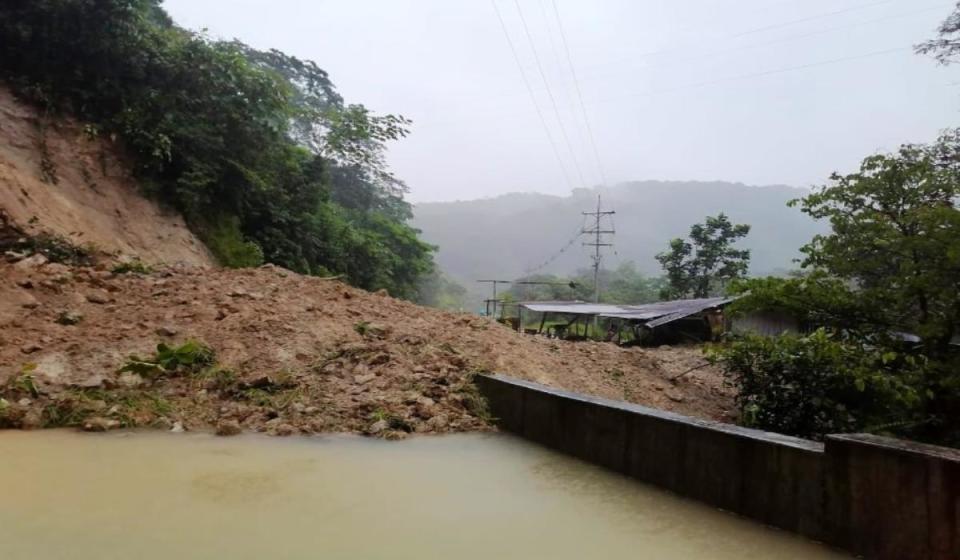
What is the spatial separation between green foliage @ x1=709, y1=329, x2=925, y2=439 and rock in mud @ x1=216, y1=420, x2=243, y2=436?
5.84 m

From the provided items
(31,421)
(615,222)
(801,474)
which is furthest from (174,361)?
(615,222)

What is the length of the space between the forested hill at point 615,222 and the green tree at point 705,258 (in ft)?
176

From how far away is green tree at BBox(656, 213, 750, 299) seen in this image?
26.1m

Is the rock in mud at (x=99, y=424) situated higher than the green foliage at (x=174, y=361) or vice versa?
the green foliage at (x=174, y=361)

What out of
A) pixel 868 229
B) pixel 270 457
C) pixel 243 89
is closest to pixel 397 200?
pixel 243 89

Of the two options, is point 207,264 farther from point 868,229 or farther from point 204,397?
point 868,229

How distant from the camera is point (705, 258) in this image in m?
26.4

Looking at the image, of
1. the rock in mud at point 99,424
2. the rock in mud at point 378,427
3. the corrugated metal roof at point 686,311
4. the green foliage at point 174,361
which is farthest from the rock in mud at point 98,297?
the corrugated metal roof at point 686,311

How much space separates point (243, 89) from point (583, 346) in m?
8.98

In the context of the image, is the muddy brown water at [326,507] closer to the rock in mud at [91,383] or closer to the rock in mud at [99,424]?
the rock in mud at [99,424]

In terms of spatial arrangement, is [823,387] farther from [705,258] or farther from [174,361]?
[705,258]

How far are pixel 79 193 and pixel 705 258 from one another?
2402 cm

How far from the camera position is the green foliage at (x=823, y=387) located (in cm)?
651

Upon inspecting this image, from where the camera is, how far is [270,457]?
4098 millimetres
